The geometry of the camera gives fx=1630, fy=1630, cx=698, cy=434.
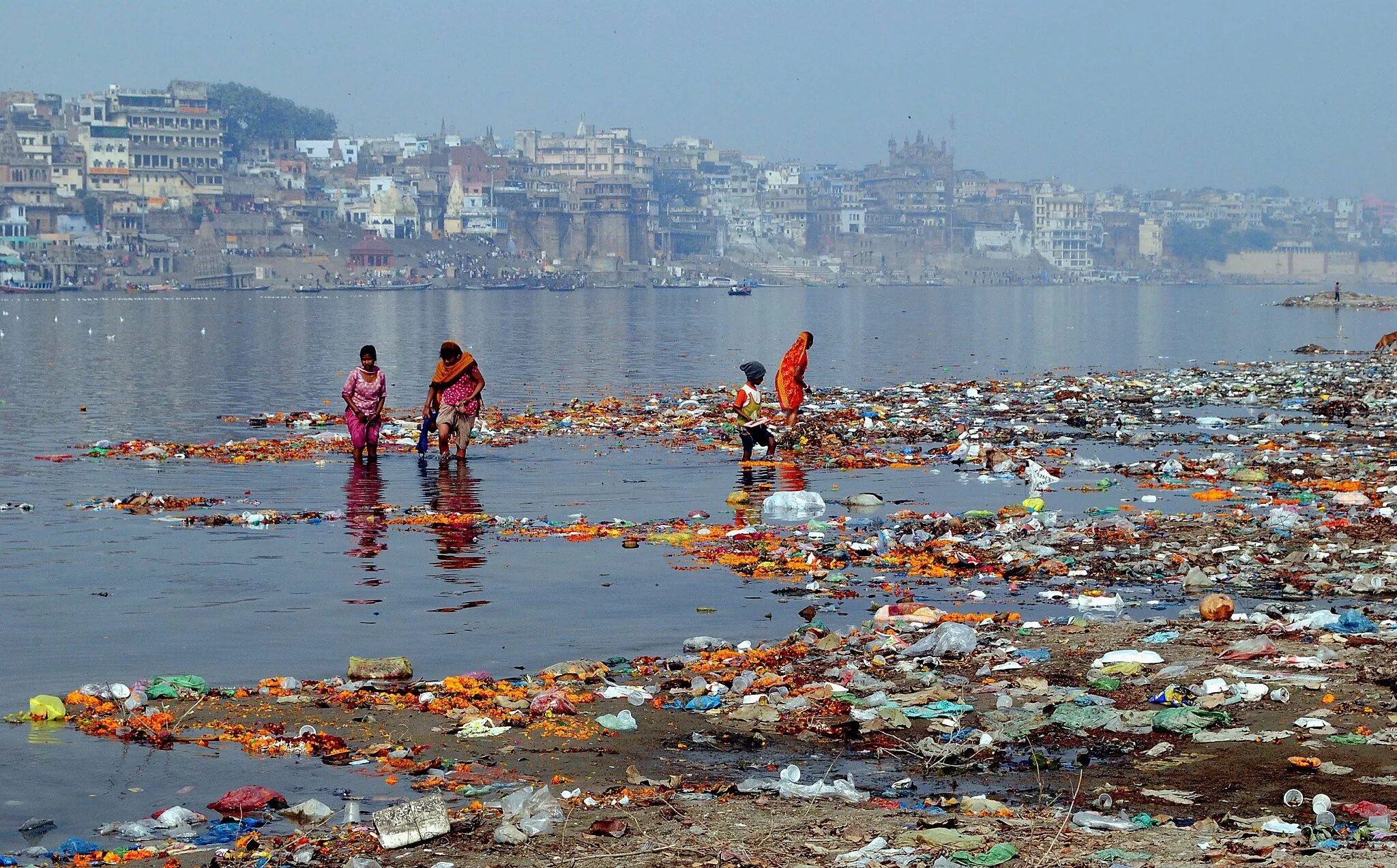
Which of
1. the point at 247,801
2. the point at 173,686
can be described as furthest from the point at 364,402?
the point at 247,801

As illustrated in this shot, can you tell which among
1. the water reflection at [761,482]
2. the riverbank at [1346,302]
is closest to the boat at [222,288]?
the riverbank at [1346,302]

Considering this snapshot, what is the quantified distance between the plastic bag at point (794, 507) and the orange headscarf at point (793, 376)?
3.86m

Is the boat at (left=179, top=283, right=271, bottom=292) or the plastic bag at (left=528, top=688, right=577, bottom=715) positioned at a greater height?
the boat at (left=179, top=283, right=271, bottom=292)

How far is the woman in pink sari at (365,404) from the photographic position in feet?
52.5

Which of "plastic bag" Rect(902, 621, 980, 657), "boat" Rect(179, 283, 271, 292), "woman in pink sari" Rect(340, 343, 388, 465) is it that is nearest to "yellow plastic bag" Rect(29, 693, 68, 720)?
"plastic bag" Rect(902, 621, 980, 657)

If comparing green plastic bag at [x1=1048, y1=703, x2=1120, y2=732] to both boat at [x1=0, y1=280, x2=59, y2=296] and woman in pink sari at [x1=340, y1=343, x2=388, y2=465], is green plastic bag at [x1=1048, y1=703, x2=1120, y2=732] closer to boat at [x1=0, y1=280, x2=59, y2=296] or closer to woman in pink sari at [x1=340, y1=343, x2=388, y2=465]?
woman in pink sari at [x1=340, y1=343, x2=388, y2=465]

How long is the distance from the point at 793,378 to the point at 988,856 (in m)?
12.0

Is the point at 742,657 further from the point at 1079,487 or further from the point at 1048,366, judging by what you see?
the point at 1048,366

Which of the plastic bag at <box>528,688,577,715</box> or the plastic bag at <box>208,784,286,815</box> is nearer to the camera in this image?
the plastic bag at <box>208,784,286,815</box>

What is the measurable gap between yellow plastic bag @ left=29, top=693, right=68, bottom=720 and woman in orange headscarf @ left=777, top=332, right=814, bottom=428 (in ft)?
34.3

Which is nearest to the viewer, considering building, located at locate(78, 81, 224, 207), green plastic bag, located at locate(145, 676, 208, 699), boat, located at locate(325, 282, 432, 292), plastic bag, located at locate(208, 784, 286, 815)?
plastic bag, located at locate(208, 784, 286, 815)

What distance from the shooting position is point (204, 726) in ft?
22.6

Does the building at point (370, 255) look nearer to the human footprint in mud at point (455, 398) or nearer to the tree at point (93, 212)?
the tree at point (93, 212)

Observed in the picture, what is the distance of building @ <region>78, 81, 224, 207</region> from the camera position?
154750 millimetres
